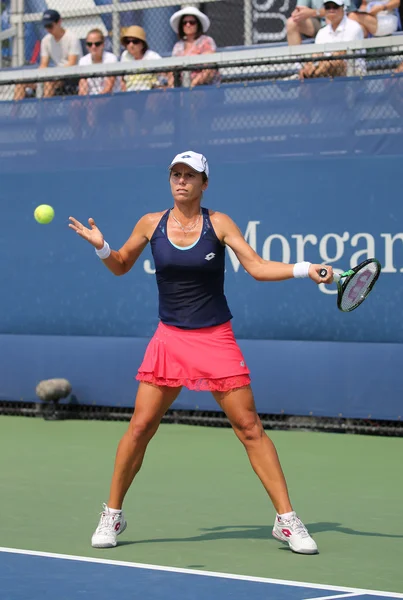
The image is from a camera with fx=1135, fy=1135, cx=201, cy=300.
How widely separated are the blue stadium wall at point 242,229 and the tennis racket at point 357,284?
10.1ft

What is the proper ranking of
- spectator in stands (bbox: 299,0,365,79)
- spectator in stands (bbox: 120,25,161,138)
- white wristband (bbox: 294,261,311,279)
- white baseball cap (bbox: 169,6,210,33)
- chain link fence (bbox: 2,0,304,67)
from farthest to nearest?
chain link fence (bbox: 2,0,304,67) < white baseball cap (bbox: 169,6,210,33) < spectator in stands (bbox: 299,0,365,79) < spectator in stands (bbox: 120,25,161,138) < white wristband (bbox: 294,261,311,279)

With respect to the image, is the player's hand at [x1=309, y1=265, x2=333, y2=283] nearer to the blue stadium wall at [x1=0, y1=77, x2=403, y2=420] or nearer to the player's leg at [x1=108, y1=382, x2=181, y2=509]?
the player's leg at [x1=108, y1=382, x2=181, y2=509]

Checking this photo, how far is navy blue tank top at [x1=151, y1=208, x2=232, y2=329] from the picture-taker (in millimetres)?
5227

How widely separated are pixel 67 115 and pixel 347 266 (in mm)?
2696

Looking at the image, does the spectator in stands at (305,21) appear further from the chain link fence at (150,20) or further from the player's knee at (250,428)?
the player's knee at (250,428)

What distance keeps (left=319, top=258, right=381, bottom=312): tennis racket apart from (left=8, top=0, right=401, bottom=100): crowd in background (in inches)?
145

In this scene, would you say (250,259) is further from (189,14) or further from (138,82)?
(189,14)

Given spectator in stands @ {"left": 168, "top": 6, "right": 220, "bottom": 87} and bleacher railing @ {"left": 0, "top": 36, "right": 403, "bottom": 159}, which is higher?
spectator in stands @ {"left": 168, "top": 6, "right": 220, "bottom": 87}

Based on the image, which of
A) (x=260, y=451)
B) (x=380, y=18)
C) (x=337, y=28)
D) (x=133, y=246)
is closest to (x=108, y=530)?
(x=260, y=451)

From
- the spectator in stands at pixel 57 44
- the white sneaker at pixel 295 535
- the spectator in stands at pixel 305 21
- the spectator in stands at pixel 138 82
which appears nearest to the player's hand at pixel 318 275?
the white sneaker at pixel 295 535

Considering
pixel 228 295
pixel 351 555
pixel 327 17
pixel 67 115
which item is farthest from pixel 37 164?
pixel 351 555

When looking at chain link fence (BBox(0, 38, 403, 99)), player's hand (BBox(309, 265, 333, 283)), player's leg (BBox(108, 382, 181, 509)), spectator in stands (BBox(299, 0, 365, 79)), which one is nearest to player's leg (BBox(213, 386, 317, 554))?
player's leg (BBox(108, 382, 181, 509))

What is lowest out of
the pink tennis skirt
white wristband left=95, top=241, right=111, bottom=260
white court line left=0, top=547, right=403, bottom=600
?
white court line left=0, top=547, right=403, bottom=600

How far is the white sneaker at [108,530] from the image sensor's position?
201 inches
